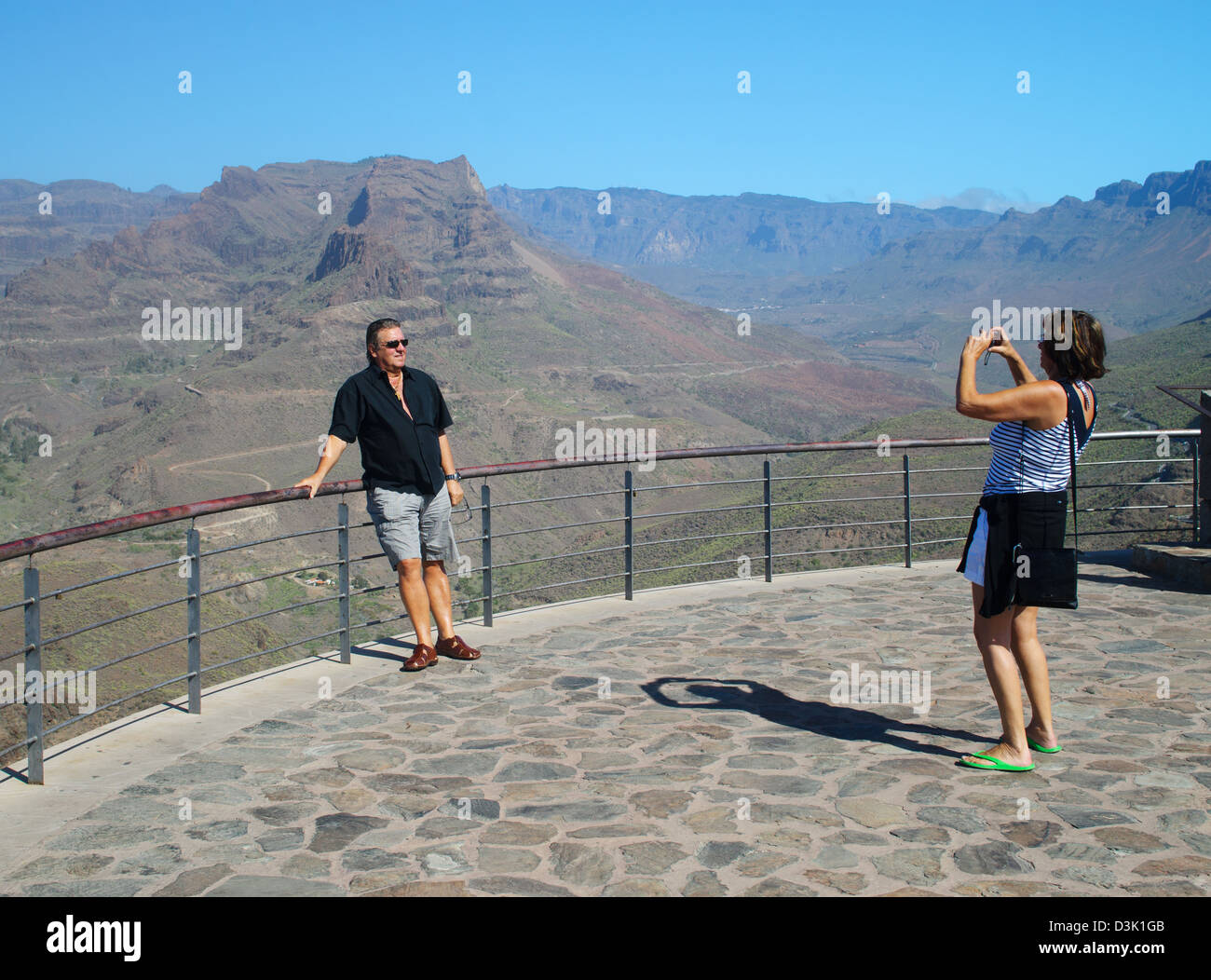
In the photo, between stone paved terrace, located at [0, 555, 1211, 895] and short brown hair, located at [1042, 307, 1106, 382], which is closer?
stone paved terrace, located at [0, 555, 1211, 895]

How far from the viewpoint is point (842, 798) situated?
14.5 feet

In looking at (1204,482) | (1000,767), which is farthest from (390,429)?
(1204,482)

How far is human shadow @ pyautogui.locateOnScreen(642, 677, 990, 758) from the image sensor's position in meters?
5.16

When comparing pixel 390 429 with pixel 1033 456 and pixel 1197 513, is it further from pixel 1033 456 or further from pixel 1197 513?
pixel 1197 513

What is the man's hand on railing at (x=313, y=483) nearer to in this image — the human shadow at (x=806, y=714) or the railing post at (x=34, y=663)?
the railing post at (x=34, y=663)

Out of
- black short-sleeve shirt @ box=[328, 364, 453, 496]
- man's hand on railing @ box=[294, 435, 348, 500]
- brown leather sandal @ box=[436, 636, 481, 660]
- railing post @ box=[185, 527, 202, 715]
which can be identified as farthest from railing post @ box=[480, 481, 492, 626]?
railing post @ box=[185, 527, 202, 715]

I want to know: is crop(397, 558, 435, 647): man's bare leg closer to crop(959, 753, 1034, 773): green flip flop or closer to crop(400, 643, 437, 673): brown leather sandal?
crop(400, 643, 437, 673): brown leather sandal

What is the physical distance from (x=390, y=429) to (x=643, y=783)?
2.51 metres

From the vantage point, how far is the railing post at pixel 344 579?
6.30 metres

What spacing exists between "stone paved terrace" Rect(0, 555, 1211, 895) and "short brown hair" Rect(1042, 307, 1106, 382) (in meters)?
1.65
